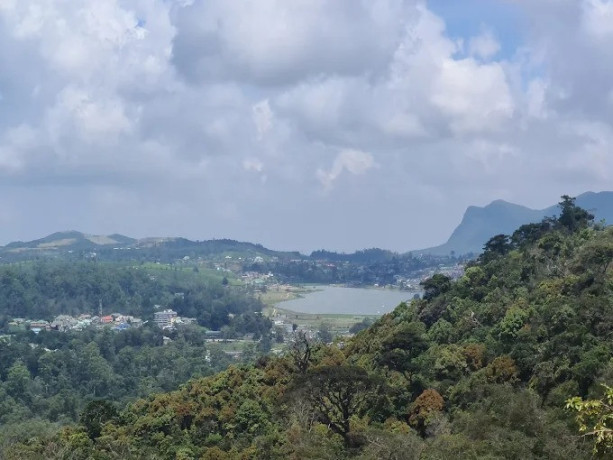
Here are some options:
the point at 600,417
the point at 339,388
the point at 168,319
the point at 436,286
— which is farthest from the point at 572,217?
the point at 168,319

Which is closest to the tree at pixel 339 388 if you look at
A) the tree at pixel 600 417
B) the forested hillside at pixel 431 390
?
the forested hillside at pixel 431 390

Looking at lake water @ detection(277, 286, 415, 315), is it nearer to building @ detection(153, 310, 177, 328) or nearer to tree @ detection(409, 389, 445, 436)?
building @ detection(153, 310, 177, 328)

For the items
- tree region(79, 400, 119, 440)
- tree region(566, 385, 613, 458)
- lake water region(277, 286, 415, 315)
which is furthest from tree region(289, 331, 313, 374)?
lake water region(277, 286, 415, 315)

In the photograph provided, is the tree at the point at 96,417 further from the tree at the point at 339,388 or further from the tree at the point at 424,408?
the tree at the point at 424,408

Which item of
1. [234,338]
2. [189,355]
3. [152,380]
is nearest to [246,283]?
[234,338]

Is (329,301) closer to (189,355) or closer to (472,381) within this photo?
(189,355)

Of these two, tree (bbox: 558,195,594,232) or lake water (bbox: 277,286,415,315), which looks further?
lake water (bbox: 277,286,415,315)

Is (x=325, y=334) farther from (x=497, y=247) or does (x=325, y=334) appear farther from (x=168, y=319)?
(x=497, y=247)
